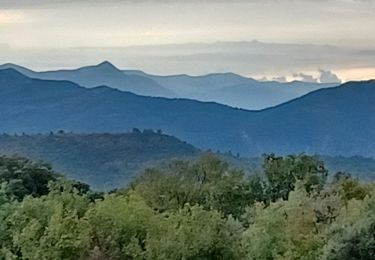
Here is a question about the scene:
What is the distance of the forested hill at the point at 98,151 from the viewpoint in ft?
478

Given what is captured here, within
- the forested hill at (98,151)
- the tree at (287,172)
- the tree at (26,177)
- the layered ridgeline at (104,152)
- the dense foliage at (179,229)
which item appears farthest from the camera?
the forested hill at (98,151)

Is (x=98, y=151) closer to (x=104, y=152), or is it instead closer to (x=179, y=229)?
(x=104, y=152)

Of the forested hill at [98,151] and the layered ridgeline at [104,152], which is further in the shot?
the forested hill at [98,151]

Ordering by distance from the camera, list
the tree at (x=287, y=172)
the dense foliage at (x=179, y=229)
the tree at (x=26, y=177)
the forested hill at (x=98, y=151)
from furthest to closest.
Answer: the forested hill at (x=98, y=151)
the tree at (x=287, y=172)
the tree at (x=26, y=177)
the dense foliage at (x=179, y=229)

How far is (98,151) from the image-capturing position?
532ft

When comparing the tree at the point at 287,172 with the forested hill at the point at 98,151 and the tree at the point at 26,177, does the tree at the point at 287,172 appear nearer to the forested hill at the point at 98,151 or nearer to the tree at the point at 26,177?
the tree at the point at 26,177

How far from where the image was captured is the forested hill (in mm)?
145750

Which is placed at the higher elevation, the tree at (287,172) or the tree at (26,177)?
the tree at (287,172)

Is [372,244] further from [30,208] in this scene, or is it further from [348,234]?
[30,208]

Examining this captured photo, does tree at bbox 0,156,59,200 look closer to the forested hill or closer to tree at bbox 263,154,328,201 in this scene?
tree at bbox 263,154,328,201

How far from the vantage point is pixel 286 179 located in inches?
2430

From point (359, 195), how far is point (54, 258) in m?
20.5

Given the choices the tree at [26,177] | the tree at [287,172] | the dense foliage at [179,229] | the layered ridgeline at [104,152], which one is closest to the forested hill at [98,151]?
the layered ridgeline at [104,152]

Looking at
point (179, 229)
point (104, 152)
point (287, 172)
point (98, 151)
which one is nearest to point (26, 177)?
point (287, 172)
